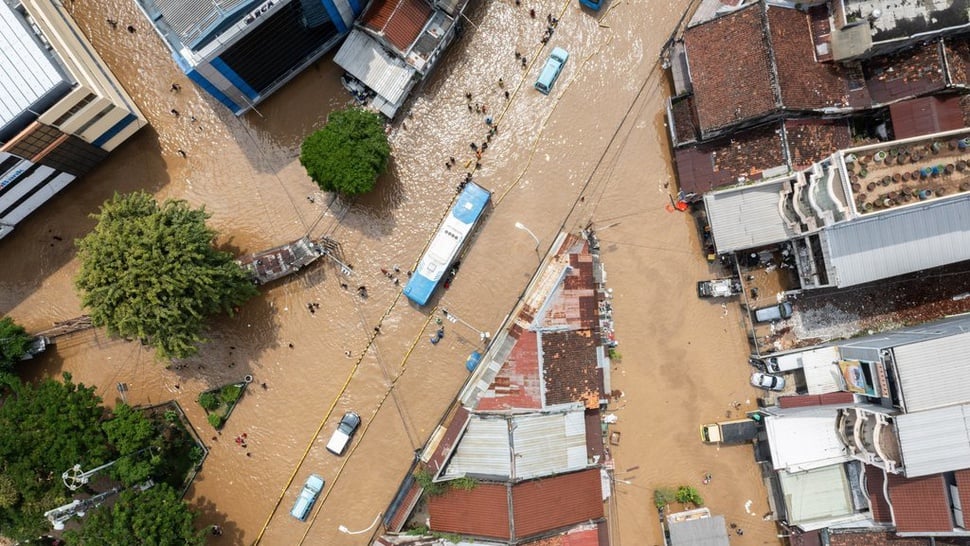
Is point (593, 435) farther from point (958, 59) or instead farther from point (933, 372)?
point (958, 59)

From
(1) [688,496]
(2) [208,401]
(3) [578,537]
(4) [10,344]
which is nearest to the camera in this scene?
(3) [578,537]

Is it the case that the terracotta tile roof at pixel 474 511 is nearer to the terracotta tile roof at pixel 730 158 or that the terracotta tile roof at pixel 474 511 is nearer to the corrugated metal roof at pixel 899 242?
the terracotta tile roof at pixel 730 158

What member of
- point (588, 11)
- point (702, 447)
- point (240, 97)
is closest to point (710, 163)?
point (588, 11)

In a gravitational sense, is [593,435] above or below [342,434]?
below

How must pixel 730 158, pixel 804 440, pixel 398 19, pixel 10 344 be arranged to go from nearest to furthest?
pixel 398 19, pixel 10 344, pixel 804 440, pixel 730 158

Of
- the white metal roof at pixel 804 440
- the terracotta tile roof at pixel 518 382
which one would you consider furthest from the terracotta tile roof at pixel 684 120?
the white metal roof at pixel 804 440

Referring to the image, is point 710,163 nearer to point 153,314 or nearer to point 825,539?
point 825,539

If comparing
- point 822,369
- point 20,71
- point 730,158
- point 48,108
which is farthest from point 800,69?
point 20,71
